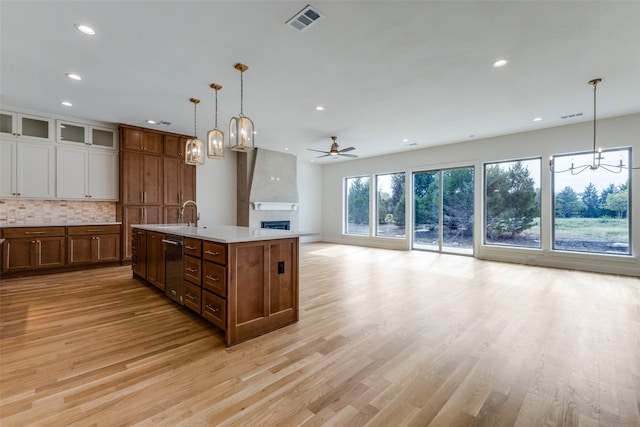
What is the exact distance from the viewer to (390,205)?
895 centimetres

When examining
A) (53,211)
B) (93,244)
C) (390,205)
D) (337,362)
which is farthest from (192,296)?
(390,205)

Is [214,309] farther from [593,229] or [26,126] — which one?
[593,229]

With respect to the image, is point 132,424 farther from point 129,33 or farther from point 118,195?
point 118,195

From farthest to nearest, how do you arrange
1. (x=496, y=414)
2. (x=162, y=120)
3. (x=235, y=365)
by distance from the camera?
1. (x=162, y=120)
2. (x=235, y=365)
3. (x=496, y=414)

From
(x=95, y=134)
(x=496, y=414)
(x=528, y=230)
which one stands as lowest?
(x=496, y=414)

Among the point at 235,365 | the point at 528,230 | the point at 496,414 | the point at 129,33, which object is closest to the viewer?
the point at 496,414

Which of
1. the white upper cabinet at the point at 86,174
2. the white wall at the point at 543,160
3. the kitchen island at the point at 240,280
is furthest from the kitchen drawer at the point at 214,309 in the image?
the white wall at the point at 543,160

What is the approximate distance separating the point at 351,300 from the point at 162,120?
4968mm

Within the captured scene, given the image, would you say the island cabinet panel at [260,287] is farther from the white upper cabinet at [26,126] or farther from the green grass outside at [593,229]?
the green grass outside at [593,229]

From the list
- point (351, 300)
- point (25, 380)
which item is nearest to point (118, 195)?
point (25, 380)

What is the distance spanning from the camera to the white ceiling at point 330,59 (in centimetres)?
250

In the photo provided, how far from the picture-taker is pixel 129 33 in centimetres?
278

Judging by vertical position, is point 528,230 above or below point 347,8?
below

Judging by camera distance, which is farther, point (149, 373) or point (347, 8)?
point (347, 8)
